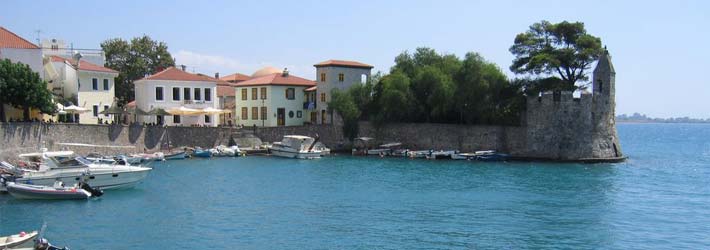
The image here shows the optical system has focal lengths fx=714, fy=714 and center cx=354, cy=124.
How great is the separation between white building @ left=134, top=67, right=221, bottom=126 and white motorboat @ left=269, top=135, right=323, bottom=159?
29.2 ft

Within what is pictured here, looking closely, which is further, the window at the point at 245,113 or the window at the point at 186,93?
the window at the point at 245,113

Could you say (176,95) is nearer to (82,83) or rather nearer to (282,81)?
(82,83)

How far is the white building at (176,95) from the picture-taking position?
6028 cm

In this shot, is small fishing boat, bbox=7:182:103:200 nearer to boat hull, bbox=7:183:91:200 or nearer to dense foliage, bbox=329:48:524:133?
boat hull, bbox=7:183:91:200

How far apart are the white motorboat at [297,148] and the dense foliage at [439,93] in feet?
17.8

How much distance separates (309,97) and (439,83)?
14.9m

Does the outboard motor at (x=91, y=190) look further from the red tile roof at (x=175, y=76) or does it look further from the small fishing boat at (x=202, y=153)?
the red tile roof at (x=175, y=76)

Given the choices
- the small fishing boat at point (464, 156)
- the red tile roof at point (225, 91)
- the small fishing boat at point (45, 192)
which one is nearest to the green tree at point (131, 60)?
the red tile roof at point (225, 91)

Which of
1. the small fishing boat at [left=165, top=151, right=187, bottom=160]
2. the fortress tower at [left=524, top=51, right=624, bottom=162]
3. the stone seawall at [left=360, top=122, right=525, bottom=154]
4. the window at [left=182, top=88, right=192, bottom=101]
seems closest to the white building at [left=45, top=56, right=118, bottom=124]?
the window at [left=182, top=88, right=192, bottom=101]

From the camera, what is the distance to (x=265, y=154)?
5928 cm

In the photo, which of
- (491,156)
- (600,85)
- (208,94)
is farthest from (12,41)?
(600,85)

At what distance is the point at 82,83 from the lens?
5725cm

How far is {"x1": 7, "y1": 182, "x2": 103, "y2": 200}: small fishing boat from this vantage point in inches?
1268

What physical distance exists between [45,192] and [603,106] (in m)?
38.0
